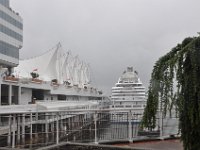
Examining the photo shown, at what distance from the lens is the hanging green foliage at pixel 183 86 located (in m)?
5.35

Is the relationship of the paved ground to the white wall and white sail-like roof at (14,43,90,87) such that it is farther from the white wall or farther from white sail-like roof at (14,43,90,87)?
white sail-like roof at (14,43,90,87)

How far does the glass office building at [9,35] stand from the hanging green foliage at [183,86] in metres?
36.5

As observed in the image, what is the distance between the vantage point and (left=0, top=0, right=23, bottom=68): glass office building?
1585 inches

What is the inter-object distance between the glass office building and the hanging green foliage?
36.5 meters

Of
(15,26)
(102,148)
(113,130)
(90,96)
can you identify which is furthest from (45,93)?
(102,148)

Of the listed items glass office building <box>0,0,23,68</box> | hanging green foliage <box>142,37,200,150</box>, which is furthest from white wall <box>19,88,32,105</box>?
hanging green foliage <box>142,37,200,150</box>

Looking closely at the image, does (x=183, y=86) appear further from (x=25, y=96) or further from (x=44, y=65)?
(x=44, y=65)

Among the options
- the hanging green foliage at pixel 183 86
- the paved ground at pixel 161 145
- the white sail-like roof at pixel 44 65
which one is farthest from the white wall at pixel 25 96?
the hanging green foliage at pixel 183 86

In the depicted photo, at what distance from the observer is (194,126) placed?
5512 millimetres

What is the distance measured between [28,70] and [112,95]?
63.9ft

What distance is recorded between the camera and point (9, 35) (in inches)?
1658

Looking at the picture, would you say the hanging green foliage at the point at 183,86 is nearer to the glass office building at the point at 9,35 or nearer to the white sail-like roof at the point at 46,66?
the glass office building at the point at 9,35

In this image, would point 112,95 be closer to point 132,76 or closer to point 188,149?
point 132,76

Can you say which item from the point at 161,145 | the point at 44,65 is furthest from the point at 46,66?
the point at 161,145
